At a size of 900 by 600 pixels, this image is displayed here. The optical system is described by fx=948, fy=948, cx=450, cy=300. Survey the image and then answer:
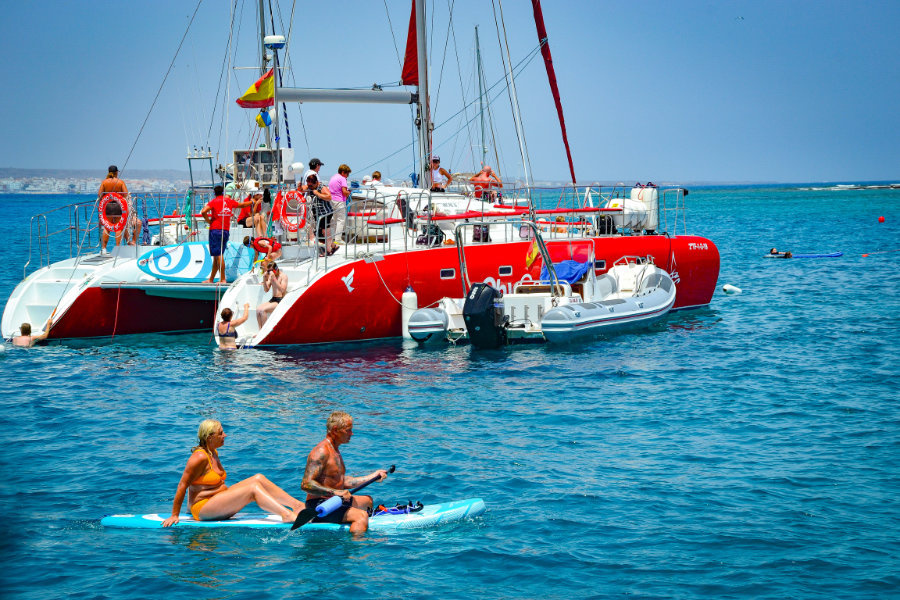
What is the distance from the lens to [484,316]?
56.0 feet

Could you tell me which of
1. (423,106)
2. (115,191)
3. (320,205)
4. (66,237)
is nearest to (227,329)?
(320,205)

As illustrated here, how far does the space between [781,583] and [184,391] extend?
32.3 feet

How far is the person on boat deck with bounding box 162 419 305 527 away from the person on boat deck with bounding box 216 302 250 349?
340 inches

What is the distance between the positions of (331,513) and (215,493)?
108 centimetres

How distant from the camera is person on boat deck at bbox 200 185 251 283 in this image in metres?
18.3

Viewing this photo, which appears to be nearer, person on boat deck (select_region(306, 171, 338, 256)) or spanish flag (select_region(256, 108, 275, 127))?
person on boat deck (select_region(306, 171, 338, 256))

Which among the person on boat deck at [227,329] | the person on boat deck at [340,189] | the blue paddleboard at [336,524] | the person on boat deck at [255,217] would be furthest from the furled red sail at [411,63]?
the blue paddleboard at [336,524]

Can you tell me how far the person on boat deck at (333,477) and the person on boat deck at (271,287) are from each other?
895 centimetres

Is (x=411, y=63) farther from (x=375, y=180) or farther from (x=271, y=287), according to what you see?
(x=271, y=287)

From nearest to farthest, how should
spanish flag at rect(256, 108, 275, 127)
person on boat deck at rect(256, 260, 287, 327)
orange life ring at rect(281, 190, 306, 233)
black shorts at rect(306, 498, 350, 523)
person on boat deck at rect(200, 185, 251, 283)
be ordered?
black shorts at rect(306, 498, 350, 523)
person on boat deck at rect(256, 260, 287, 327)
person on boat deck at rect(200, 185, 251, 283)
orange life ring at rect(281, 190, 306, 233)
spanish flag at rect(256, 108, 275, 127)

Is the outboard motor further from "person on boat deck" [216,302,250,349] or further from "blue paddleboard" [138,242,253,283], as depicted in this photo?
"blue paddleboard" [138,242,253,283]

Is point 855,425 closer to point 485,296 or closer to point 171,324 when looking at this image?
point 485,296

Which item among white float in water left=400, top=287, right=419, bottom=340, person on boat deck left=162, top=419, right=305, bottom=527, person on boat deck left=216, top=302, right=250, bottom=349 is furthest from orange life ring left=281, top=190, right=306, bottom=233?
person on boat deck left=162, top=419, right=305, bottom=527

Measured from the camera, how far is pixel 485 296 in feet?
56.3
